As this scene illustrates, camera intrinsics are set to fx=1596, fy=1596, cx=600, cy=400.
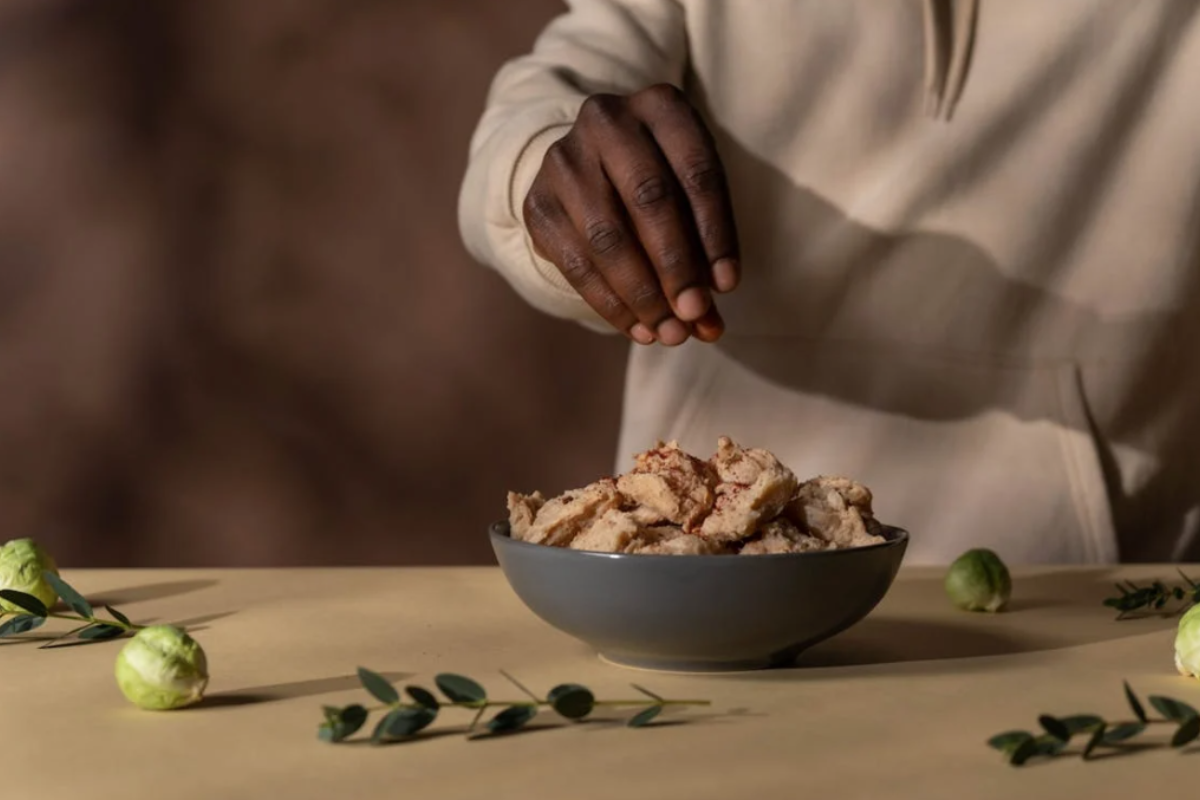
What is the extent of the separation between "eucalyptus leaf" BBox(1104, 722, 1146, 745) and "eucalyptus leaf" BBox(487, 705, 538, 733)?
29 cm

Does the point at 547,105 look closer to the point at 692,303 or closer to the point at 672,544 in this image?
the point at 692,303

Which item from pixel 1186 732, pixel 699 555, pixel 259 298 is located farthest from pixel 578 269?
pixel 259 298

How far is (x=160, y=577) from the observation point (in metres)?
1.37

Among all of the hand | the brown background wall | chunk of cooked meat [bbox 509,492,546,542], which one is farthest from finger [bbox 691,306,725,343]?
the brown background wall

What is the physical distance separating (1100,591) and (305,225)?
217cm

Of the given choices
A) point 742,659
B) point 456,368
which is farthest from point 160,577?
point 456,368

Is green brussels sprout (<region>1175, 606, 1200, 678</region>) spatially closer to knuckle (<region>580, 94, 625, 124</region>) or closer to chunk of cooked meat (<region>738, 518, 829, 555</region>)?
chunk of cooked meat (<region>738, 518, 829, 555</region>)

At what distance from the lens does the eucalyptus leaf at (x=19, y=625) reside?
3.43 ft

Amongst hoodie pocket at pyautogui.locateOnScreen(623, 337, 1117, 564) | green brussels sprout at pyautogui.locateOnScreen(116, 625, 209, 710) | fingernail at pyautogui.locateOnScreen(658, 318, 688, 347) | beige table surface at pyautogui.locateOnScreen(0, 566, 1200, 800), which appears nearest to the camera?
beige table surface at pyautogui.locateOnScreen(0, 566, 1200, 800)

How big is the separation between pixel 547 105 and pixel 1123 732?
901 mm

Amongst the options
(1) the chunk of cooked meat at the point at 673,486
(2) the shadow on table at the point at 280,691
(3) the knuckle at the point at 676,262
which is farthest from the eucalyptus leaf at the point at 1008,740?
(3) the knuckle at the point at 676,262

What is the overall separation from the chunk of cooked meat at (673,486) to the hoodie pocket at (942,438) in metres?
0.82

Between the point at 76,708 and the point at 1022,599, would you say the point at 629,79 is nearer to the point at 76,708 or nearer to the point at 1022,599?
the point at 1022,599

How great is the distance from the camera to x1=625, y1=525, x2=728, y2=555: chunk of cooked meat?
3.01 ft
